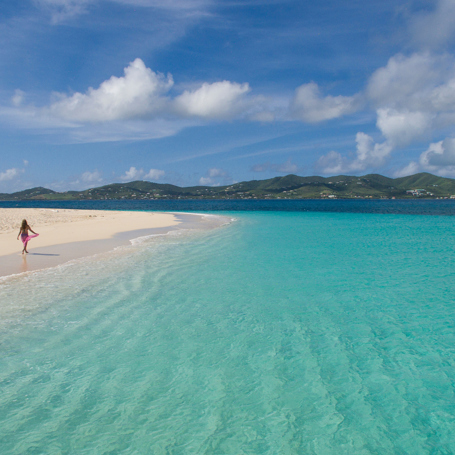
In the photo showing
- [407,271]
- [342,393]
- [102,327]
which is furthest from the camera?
[407,271]

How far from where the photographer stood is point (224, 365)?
8.14 meters

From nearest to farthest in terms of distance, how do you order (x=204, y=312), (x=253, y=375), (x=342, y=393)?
(x=342, y=393), (x=253, y=375), (x=204, y=312)

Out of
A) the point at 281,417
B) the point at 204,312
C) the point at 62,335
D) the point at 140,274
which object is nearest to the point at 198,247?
A: the point at 140,274

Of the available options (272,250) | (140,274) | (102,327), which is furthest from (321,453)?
(272,250)

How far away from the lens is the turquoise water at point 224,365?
5785mm

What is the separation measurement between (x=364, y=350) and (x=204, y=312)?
219 inches

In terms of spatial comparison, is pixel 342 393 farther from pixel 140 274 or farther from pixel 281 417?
pixel 140 274

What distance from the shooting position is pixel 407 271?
740 inches

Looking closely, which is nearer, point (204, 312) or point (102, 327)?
point (102, 327)

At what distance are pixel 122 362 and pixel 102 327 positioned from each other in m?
2.47

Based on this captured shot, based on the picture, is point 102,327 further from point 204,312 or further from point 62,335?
point 204,312

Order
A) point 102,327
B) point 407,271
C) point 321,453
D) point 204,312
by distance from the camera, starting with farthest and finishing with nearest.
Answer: point 407,271 < point 204,312 < point 102,327 < point 321,453

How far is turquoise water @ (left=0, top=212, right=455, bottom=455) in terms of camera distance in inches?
228

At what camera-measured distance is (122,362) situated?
8203 mm
